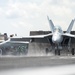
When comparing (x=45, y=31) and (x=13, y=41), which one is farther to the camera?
(x=45, y=31)

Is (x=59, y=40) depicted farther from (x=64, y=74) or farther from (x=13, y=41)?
(x=64, y=74)

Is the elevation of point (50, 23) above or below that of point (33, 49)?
above

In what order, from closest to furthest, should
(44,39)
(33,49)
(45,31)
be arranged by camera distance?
(44,39) < (33,49) < (45,31)

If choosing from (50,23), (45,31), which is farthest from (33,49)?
(45,31)

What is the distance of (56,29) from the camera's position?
43281mm

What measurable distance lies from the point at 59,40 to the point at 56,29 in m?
1.99

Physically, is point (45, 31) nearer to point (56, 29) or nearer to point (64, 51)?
point (64, 51)

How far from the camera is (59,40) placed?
42219 millimetres

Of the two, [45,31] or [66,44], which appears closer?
[66,44]

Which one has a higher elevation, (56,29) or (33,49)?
(56,29)

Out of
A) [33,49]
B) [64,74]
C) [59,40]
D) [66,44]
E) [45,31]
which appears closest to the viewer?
[64,74]

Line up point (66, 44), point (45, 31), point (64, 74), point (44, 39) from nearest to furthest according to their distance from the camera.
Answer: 1. point (64, 74)
2. point (66, 44)
3. point (44, 39)
4. point (45, 31)

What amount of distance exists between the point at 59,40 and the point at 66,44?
412 cm

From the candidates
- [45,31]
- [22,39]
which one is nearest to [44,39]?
[22,39]
